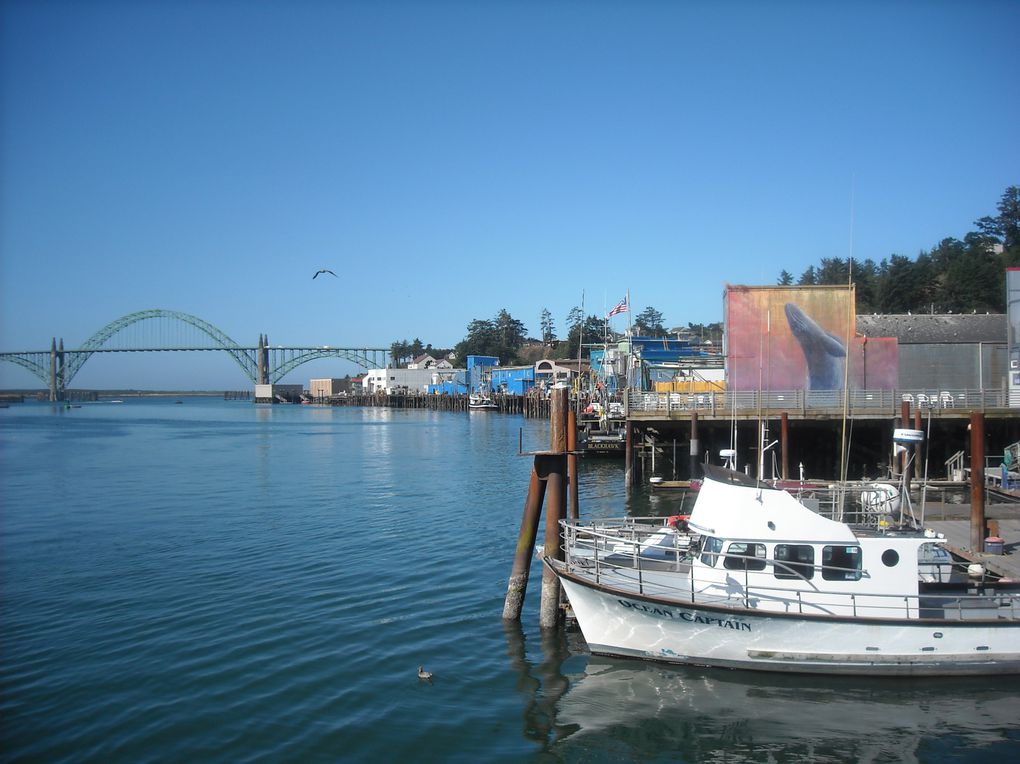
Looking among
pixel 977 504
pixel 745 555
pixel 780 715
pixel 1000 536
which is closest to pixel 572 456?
pixel 745 555

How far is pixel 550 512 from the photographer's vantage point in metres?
15.1

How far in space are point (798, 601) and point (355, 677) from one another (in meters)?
7.75

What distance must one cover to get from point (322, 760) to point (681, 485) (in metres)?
24.2

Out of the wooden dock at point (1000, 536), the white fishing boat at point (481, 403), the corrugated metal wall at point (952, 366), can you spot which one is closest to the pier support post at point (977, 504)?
the wooden dock at point (1000, 536)

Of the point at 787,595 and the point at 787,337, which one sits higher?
the point at 787,337

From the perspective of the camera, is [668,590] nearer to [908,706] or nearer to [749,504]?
[749,504]

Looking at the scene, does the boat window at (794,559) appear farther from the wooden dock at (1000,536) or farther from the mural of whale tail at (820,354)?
the mural of whale tail at (820,354)

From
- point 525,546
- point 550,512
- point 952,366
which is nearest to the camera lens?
point 550,512

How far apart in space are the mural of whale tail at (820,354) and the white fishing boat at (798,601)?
25076 mm

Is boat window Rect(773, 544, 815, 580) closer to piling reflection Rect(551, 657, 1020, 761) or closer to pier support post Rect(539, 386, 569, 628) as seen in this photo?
piling reflection Rect(551, 657, 1020, 761)

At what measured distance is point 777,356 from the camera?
3794 centimetres

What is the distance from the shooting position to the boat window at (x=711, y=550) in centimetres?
1328

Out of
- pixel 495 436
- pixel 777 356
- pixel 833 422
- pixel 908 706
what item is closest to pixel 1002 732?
pixel 908 706

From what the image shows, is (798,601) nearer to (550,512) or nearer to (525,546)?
(550,512)
